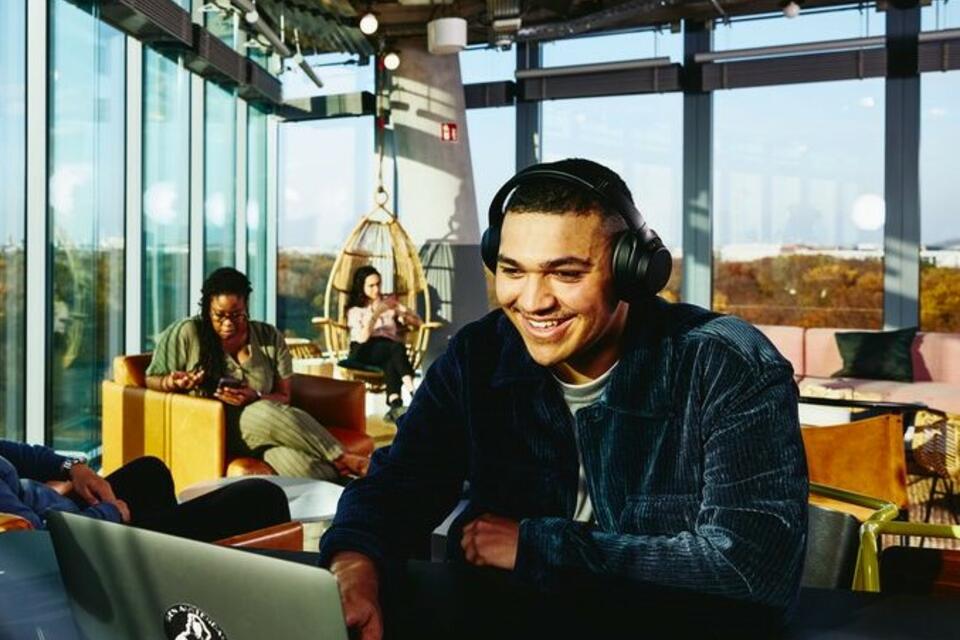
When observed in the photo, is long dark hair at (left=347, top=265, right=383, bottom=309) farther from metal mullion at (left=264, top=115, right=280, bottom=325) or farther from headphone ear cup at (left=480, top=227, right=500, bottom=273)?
headphone ear cup at (left=480, top=227, right=500, bottom=273)

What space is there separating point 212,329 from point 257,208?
5.33 m

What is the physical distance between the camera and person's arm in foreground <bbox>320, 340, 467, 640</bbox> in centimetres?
131

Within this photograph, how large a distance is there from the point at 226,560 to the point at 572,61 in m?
9.78

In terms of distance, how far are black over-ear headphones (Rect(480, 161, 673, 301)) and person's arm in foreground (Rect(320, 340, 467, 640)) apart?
0.33 meters

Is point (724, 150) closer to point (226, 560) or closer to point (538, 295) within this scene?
point (538, 295)

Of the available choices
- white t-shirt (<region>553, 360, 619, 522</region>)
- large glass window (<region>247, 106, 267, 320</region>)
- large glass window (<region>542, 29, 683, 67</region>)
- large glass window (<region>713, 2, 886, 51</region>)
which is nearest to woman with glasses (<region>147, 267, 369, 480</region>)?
white t-shirt (<region>553, 360, 619, 522</region>)

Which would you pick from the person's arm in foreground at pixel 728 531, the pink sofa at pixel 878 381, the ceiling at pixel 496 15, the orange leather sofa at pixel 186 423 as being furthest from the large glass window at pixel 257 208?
the person's arm in foreground at pixel 728 531

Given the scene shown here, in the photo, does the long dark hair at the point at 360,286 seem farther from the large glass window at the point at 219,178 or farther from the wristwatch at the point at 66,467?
the wristwatch at the point at 66,467

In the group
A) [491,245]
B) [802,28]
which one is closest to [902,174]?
[802,28]

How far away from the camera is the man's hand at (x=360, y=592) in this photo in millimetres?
1074

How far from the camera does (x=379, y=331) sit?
8242 millimetres

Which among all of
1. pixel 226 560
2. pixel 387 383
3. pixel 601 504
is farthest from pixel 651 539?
pixel 387 383

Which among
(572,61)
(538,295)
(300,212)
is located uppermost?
(572,61)

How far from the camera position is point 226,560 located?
0.81 m
